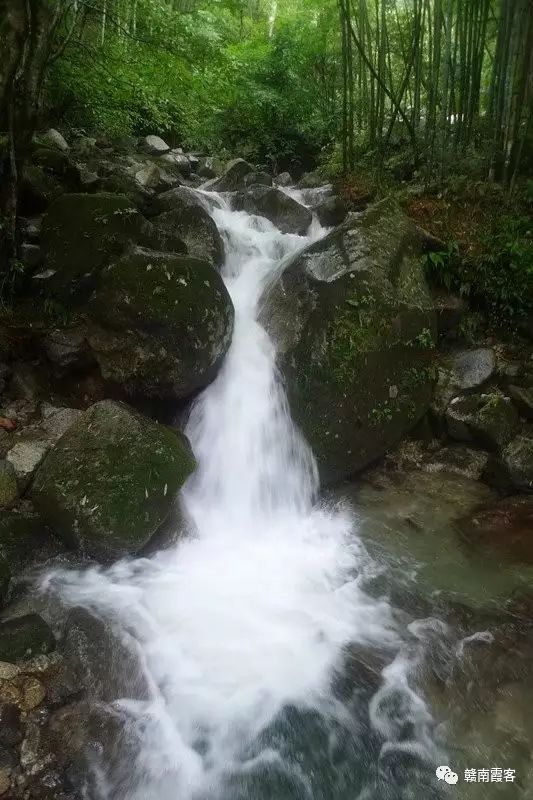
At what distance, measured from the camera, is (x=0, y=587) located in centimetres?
378

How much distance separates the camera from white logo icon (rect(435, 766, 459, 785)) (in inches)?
117

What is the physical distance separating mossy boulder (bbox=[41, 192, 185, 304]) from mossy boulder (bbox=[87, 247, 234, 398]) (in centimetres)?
38

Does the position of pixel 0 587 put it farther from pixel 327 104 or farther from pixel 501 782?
pixel 327 104

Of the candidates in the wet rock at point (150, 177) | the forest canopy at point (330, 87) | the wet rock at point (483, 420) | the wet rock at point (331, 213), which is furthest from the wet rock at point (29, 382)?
the wet rock at point (331, 213)

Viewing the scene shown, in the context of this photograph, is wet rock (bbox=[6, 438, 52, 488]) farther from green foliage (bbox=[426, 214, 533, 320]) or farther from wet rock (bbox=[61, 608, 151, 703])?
green foliage (bbox=[426, 214, 533, 320])

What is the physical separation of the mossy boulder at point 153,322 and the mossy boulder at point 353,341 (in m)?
1.13

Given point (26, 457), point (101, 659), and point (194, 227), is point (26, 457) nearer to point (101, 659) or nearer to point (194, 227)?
point (101, 659)

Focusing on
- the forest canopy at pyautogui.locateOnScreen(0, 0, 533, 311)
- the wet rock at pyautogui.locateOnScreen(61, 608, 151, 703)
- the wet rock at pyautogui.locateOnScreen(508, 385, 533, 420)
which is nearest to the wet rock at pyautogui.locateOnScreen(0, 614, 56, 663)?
the wet rock at pyautogui.locateOnScreen(61, 608, 151, 703)

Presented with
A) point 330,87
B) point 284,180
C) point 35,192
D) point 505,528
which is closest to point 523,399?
point 505,528

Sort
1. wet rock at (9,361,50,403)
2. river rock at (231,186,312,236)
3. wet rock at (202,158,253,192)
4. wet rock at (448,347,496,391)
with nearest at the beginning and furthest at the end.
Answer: wet rock at (9,361,50,403) → wet rock at (448,347,496,391) → river rock at (231,186,312,236) → wet rock at (202,158,253,192)

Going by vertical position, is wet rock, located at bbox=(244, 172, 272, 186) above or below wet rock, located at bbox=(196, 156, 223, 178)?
below

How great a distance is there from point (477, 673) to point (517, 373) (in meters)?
4.12

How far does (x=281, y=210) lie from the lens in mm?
9312

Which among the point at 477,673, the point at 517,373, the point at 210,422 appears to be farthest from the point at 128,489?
the point at 517,373
